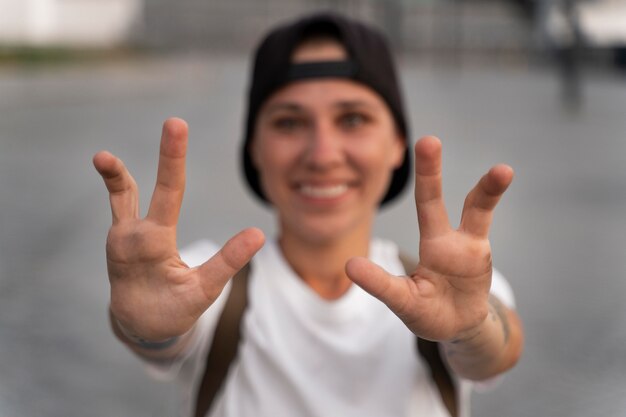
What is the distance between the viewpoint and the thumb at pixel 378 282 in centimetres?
121

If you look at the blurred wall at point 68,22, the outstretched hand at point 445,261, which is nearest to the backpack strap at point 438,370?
the outstretched hand at point 445,261

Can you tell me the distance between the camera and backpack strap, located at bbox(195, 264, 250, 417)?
1582 millimetres

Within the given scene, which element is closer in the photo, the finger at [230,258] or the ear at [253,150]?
the finger at [230,258]

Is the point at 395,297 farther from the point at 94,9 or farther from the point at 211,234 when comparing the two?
the point at 94,9

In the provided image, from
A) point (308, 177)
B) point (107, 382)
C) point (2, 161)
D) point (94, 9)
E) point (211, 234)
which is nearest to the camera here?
point (308, 177)

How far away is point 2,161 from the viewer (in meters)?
9.56

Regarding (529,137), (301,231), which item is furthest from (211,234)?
(529,137)

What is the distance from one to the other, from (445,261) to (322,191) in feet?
1.60

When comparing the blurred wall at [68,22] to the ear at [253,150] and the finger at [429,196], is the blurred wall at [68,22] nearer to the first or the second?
the ear at [253,150]

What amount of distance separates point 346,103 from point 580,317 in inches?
115

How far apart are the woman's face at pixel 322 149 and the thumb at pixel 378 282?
494 mm

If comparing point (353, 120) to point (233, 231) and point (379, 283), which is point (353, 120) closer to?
point (379, 283)

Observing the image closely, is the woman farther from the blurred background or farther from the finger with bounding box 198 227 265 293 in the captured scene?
the blurred background

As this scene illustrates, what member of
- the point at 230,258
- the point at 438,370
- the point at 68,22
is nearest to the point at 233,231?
the point at 438,370
